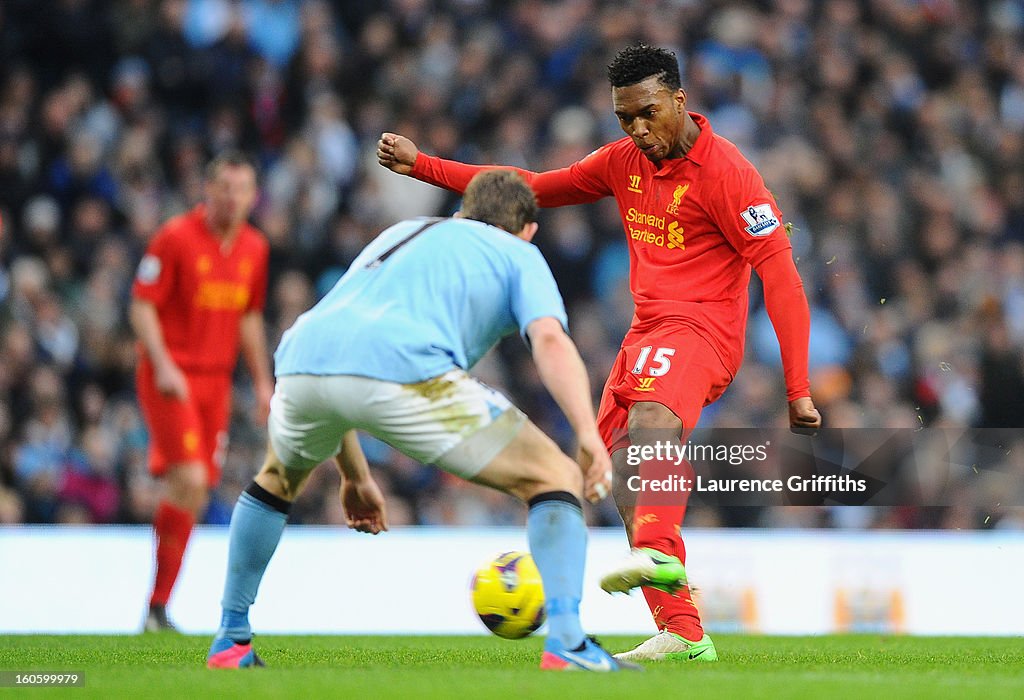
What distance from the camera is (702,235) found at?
246 inches

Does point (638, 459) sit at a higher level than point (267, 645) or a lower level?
higher

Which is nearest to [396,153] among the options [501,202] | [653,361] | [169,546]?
[653,361]

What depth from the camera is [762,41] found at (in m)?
14.4

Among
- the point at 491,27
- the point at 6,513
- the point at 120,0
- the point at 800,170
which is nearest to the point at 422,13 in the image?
the point at 491,27


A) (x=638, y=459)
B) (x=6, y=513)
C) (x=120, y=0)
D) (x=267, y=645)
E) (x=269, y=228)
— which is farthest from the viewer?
(x=120, y=0)

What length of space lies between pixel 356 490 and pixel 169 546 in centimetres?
349

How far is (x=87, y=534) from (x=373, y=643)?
103 inches

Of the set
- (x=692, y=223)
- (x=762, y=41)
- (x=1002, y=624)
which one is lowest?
(x=1002, y=624)

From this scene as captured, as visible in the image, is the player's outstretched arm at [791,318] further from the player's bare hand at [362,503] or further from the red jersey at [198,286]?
the red jersey at [198,286]

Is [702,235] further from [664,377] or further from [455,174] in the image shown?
[455,174]

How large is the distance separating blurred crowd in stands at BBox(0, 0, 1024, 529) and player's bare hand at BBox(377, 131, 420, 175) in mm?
4919

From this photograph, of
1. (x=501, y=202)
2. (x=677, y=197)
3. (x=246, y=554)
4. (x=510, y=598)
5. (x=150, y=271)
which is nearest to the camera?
(x=501, y=202)

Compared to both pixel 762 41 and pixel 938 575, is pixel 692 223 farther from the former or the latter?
pixel 762 41

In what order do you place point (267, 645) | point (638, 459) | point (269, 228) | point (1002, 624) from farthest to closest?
point (269, 228)
point (1002, 624)
point (267, 645)
point (638, 459)
